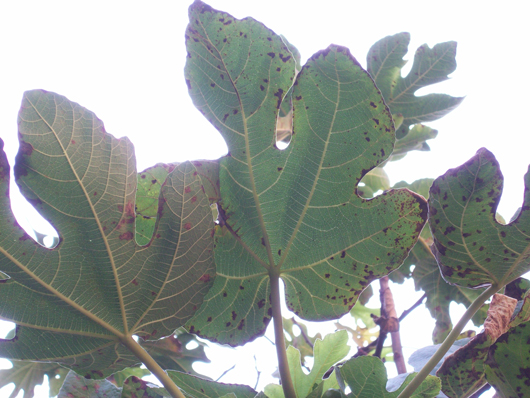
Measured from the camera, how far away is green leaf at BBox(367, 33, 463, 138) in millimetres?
1912

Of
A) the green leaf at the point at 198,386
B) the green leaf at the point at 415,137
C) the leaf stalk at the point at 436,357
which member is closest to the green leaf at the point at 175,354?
the green leaf at the point at 198,386

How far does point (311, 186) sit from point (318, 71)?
0.23 m

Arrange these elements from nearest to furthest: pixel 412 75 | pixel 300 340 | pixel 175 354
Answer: pixel 175 354 < pixel 412 75 < pixel 300 340

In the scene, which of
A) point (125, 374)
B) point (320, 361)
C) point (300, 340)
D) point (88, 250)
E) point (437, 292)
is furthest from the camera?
point (300, 340)

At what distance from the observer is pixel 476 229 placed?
855 mm

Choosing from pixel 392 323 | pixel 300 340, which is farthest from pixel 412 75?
pixel 300 340

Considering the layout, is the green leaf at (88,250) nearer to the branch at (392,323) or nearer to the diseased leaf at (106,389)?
the diseased leaf at (106,389)

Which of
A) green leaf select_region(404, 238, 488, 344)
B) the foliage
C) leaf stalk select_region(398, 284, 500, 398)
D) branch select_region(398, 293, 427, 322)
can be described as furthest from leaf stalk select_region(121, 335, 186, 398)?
green leaf select_region(404, 238, 488, 344)

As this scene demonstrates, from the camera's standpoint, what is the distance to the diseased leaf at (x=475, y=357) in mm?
855

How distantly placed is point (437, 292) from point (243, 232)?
1.25 meters

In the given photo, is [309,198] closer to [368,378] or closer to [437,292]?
[368,378]

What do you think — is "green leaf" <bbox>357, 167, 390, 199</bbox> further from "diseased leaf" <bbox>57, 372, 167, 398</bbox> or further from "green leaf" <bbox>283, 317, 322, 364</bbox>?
"diseased leaf" <bbox>57, 372, 167, 398</bbox>

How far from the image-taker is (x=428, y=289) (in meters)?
1.83

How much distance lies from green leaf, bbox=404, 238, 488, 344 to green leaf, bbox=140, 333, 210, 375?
993 millimetres
